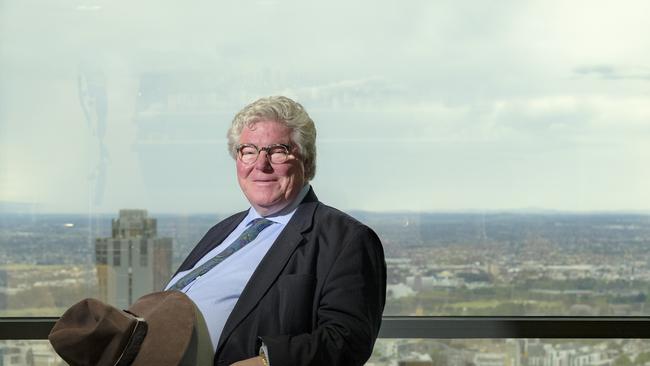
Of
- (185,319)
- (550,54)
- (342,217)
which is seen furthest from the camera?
(550,54)

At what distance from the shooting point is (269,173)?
2.57 meters

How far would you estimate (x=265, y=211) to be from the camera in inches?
104

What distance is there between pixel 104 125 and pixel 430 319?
131 centimetres

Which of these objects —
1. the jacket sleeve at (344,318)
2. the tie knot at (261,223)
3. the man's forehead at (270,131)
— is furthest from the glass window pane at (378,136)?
the jacket sleeve at (344,318)

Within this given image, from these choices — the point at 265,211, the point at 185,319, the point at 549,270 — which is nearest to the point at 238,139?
the point at 265,211

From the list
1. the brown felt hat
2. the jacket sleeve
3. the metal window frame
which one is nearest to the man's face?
the jacket sleeve

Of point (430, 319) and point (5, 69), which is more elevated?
point (5, 69)

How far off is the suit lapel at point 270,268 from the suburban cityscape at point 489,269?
49.2 inches

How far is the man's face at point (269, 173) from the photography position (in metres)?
2.55

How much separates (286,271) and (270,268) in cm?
4

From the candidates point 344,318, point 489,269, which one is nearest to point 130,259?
point 489,269

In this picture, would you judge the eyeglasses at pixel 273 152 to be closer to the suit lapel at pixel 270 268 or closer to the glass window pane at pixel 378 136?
the suit lapel at pixel 270 268

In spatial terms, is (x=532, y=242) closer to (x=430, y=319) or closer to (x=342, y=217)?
(x=430, y=319)

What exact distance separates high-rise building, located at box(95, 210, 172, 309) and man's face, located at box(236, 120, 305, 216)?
4.17ft
